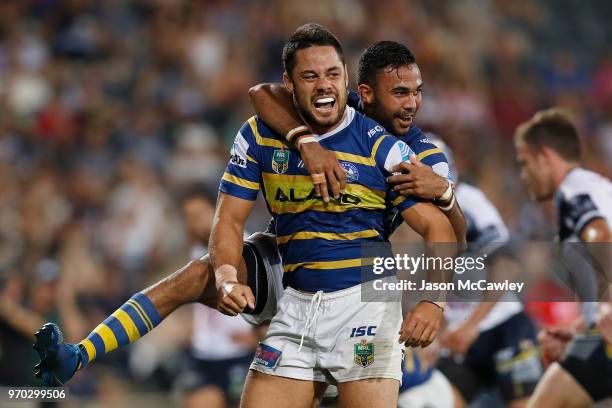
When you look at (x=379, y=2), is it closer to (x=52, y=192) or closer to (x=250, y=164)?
(x=52, y=192)

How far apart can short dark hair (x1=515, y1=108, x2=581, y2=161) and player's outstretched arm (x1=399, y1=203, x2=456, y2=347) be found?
79.3 inches

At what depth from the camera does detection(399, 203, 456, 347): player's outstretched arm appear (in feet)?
13.8

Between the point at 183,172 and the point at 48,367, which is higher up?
the point at 183,172

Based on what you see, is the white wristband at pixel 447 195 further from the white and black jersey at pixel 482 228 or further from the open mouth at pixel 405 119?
the white and black jersey at pixel 482 228

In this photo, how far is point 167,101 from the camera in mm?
11742

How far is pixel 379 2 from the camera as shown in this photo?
13.4 meters

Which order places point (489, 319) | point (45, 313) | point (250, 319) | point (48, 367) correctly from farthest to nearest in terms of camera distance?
point (45, 313) → point (489, 319) → point (250, 319) → point (48, 367)

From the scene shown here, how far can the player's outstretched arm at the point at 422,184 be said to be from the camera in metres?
4.37

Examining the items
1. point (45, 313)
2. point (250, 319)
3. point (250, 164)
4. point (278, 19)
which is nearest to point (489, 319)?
point (250, 319)

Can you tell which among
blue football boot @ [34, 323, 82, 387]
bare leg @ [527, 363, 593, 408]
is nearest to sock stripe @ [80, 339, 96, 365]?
blue football boot @ [34, 323, 82, 387]

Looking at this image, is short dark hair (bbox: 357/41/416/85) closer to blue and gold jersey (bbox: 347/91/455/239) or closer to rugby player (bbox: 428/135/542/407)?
blue and gold jersey (bbox: 347/91/455/239)

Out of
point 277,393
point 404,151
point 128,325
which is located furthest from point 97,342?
point 404,151

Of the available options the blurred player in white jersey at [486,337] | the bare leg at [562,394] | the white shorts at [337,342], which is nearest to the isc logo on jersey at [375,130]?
the white shorts at [337,342]

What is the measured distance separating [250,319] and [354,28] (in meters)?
8.47
